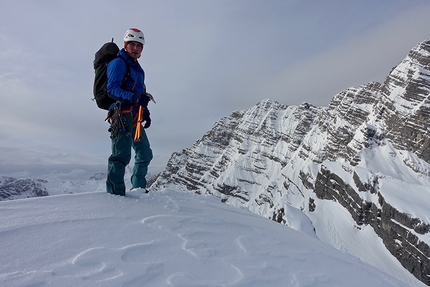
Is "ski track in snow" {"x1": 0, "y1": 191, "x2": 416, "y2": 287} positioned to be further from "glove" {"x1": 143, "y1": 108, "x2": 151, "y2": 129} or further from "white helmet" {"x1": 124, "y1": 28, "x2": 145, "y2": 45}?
"white helmet" {"x1": 124, "y1": 28, "x2": 145, "y2": 45}

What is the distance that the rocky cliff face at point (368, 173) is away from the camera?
6197cm

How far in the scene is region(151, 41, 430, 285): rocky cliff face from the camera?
6197 centimetres

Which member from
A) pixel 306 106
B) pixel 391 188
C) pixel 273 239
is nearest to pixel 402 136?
pixel 391 188

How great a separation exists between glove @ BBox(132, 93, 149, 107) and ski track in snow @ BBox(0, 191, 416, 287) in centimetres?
231


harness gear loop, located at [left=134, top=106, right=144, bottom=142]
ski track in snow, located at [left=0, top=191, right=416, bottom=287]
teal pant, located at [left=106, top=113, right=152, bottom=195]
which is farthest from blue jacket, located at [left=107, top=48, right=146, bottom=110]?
ski track in snow, located at [left=0, top=191, right=416, bottom=287]

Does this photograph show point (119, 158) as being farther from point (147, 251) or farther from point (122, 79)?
point (147, 251)

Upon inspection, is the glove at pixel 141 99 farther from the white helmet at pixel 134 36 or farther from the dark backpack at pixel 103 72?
the white helmet at pixel 134 36

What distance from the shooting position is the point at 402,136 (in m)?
92.8

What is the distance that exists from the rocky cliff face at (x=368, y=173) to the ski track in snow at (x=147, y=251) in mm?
47907

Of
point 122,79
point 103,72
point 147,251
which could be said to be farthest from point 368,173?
point 147,251

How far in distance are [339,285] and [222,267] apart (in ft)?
4.94

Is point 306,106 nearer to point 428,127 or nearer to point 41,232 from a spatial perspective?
point 428,127

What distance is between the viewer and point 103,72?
6.01 m

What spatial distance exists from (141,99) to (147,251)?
12.5 ft
